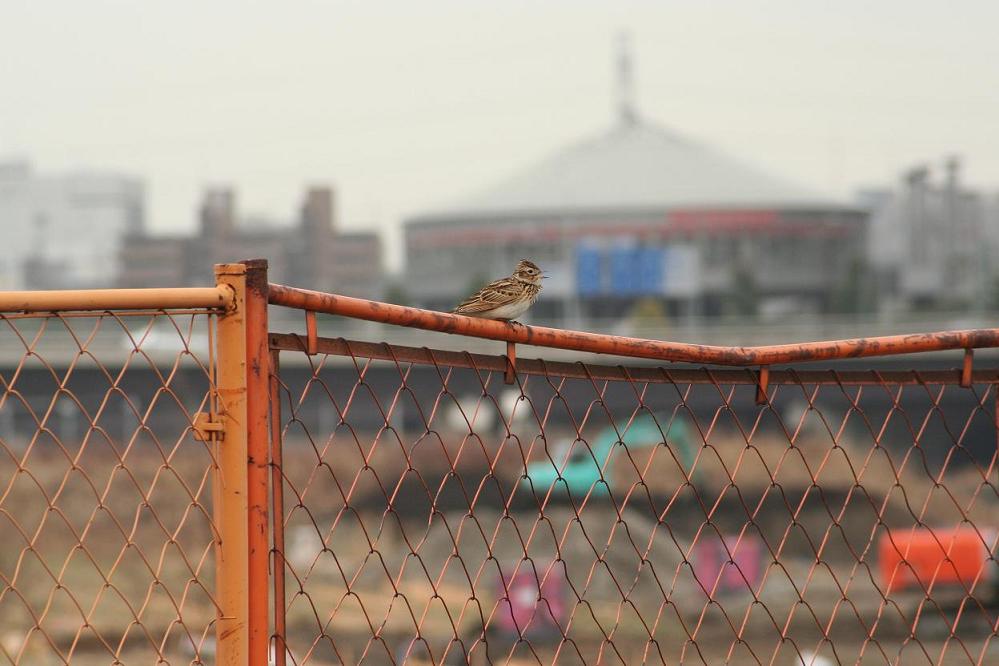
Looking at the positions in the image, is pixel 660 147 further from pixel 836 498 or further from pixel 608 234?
pixel 836 498

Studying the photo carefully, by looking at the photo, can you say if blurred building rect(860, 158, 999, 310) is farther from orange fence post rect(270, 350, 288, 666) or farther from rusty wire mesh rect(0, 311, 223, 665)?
orange fence post rect(270, 350, 288, 666)

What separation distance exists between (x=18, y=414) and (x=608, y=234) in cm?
5057

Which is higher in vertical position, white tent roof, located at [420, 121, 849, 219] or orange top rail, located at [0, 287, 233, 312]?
orange top rail, located at [0, 287, 233, 312]

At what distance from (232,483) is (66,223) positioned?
112 metres

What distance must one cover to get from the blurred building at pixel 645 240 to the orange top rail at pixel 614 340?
99960mm

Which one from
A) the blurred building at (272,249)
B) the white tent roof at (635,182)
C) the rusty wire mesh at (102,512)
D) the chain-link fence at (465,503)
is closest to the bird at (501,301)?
the chain-link fence at (465,503)

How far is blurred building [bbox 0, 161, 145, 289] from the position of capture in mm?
108500

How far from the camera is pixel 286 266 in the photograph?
108 m

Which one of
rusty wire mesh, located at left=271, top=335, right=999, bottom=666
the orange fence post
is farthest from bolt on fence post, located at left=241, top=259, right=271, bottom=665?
rusty wire mesh, located at left=271, top=335, right=999, bottom=666

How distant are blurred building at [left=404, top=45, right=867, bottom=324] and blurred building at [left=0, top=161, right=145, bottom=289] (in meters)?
20.4

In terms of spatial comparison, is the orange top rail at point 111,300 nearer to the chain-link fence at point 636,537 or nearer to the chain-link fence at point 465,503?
the chain-link fence at point 465,503

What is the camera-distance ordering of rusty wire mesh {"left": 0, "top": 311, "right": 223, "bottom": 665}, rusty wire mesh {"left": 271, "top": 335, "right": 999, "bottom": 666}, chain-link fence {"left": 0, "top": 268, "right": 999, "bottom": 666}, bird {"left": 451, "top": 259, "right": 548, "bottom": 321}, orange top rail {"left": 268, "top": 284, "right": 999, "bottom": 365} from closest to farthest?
chain-link fence {"left": 0, "top": 268, "right": 999, "bottom": 666}
orange top rail {"left": 268, "top": 284, "right": 999, "bottom": 365}
bird {"left": 451, "top": 259, "right": 548, "bottom": 321}
rusty wire mesh {"left": 271, "top": 335, "right": 999, "bottom": 666}
rusty wire mesh {"left": 0, "top": 311, "right": 223, "bottom": 665}

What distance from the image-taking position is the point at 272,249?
108 m

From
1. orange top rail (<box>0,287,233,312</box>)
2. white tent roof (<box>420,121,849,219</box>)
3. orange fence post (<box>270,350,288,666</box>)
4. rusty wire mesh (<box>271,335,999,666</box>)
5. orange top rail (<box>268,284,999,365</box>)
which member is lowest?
rusty wire mesh (<box>271,335,999,666</box>)
